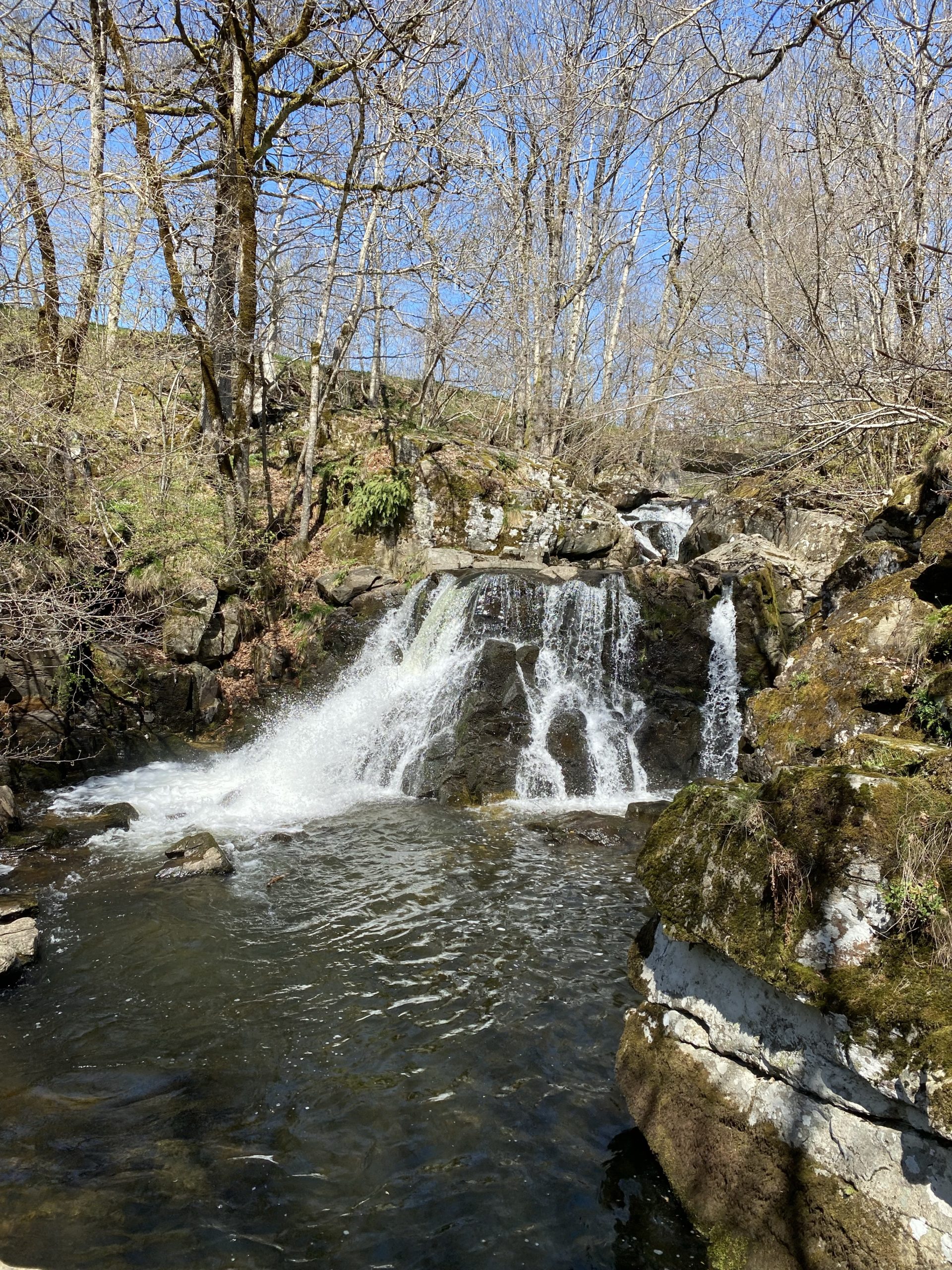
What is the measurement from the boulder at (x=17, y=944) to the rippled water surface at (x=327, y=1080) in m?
0.13

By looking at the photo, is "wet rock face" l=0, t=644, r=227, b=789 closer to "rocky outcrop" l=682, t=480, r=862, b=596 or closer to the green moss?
the green moss

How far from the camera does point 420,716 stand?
10.6m

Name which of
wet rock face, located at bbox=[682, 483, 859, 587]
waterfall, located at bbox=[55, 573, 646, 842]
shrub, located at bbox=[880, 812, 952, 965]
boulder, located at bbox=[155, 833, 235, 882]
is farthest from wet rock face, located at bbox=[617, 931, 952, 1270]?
wet rock face, located at bbox=[682, 483, 859, 587]

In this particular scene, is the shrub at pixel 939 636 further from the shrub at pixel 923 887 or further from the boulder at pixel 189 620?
the boulder at pixel 189 620

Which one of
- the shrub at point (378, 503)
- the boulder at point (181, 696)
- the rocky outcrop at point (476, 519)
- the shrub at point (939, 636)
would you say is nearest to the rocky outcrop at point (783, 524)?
the rocky outcrop at point (476, 519)

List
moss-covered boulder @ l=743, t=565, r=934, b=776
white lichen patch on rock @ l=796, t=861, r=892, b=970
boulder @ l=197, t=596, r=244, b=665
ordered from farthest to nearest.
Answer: boulder @ l=197, t=596, r=244, b=665 → moss-covered boulder @ l=743, t=565, r=934, b=776 → white lichen patch on rock @ l=796, t=861, r=892, b=970

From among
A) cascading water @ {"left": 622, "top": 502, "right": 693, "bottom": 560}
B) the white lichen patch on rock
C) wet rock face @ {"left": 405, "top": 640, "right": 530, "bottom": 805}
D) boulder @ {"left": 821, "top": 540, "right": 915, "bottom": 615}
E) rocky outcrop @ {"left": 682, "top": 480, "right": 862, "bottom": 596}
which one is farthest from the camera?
cascading water @ {"left": 622, "top": 502, "right": 693, "bottom": 560}

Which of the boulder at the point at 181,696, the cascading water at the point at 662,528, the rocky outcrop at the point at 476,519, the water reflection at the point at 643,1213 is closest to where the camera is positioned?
the water reflection at the point at 643,1213

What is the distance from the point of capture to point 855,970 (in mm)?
2430

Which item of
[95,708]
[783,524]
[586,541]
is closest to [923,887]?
[95,708]

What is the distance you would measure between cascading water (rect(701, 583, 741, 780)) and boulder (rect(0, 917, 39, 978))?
322 inches

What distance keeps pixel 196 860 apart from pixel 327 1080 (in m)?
3.45

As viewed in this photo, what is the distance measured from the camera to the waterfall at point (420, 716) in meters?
9.11

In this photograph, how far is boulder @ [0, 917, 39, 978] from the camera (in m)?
4.77
